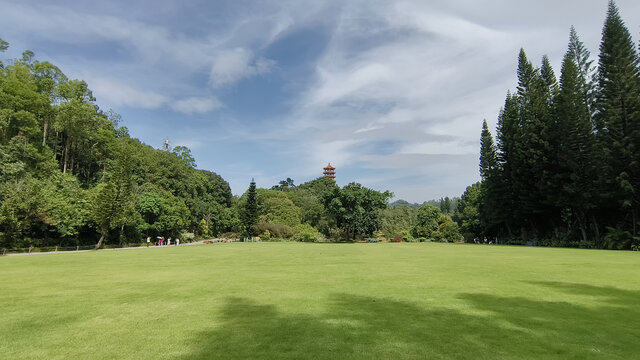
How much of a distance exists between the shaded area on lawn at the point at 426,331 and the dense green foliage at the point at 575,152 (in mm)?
26621

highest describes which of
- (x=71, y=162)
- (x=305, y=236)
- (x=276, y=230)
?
(x=71, y=162)

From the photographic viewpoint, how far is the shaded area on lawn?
3906 mm

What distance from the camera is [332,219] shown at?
45.9 metres

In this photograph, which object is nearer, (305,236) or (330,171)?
(305,236)

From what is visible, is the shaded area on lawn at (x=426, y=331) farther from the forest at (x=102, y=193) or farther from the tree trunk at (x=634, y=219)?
the forest at (x=102, y=193)

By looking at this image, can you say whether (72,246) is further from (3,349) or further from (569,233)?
(569,233)

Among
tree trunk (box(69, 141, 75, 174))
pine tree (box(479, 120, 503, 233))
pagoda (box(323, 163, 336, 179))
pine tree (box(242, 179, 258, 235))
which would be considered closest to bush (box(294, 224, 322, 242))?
pine tree (box(242, 179, 258, 235))

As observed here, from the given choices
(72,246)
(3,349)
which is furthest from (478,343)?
(72,246)

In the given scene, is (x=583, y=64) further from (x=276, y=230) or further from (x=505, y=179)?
(x=276, y=230)

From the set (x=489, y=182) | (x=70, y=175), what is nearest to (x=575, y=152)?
(x=489, y=182)

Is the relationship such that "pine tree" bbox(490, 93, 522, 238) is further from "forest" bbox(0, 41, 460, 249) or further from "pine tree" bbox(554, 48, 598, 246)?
"forest" bbox(0, 41, 460, 249)

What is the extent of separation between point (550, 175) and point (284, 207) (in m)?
43.1

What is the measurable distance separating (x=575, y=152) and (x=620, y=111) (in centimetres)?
445

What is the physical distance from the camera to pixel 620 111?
86.5ft
